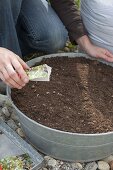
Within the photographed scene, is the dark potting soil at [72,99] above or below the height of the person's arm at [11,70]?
below

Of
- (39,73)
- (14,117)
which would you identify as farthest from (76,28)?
(14,117)

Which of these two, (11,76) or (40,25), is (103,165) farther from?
(40,25)

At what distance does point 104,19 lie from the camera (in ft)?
6.24

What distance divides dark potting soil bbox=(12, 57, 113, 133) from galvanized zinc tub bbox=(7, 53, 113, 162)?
0.15 ft

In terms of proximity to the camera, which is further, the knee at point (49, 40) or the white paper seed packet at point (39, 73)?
the knee at point (49, 40)

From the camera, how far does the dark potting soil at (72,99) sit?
64.6 inches

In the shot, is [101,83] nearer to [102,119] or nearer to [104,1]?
[102,119]

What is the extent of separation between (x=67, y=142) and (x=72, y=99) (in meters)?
0.22

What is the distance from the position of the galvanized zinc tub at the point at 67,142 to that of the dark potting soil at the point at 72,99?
0.04m

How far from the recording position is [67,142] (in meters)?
1.58

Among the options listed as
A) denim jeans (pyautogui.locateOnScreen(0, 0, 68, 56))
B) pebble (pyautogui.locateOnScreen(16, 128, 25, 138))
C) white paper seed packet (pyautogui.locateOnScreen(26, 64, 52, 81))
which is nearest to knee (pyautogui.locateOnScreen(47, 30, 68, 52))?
denim jeans (pyautogui.locateOnScreen(0, 0, 68, 56))

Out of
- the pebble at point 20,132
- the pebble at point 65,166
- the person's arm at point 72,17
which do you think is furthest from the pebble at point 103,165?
the person's arm at point 72,17

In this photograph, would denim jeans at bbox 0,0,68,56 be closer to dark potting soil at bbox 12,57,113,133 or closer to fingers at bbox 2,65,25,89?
dark potting soil at bbox 12,57,113,133

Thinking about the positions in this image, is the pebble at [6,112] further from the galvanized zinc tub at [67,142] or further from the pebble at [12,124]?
the galvanized zinc tub at [67,142]
